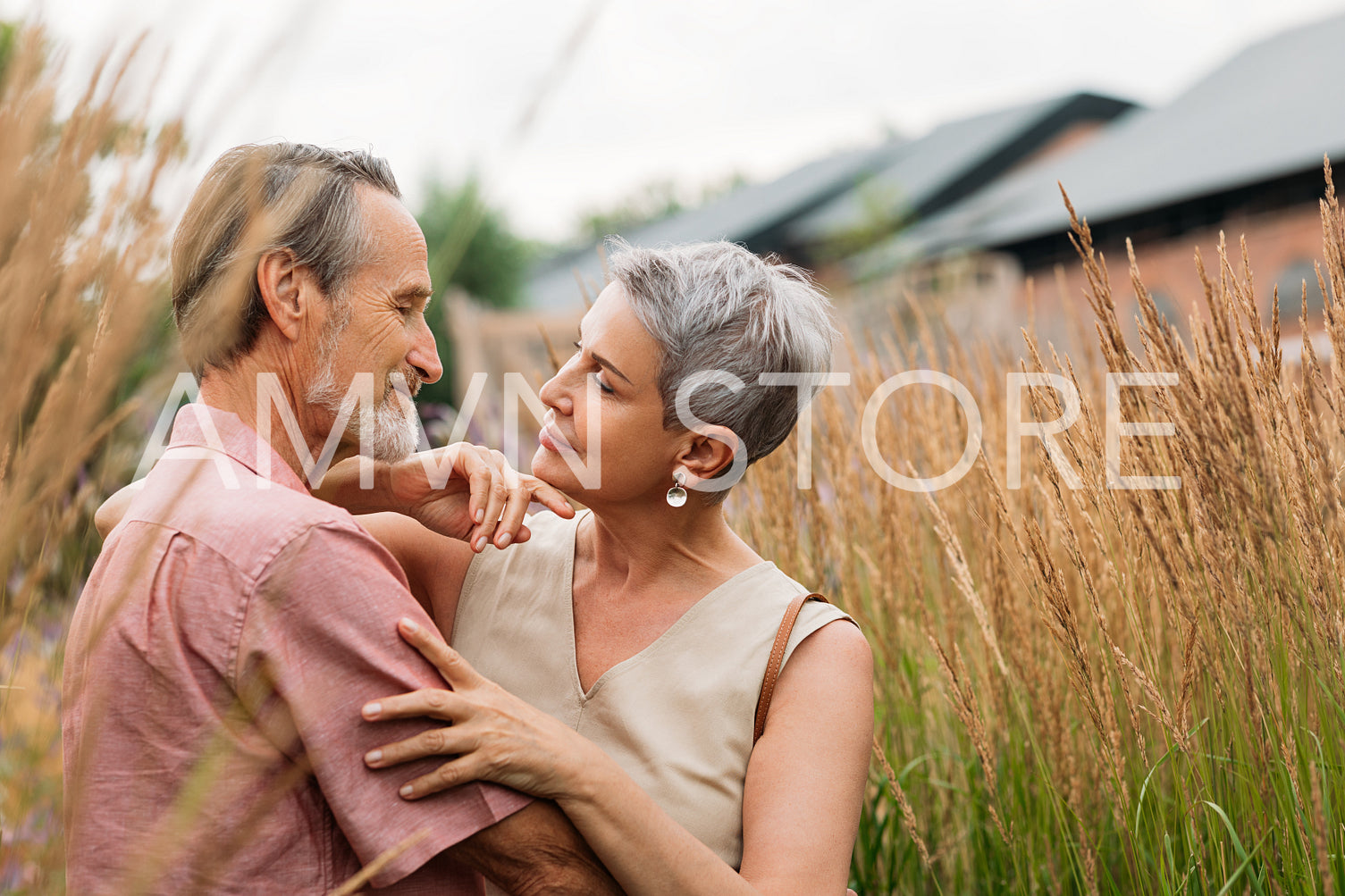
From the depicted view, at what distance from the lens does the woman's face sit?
175 centimetres

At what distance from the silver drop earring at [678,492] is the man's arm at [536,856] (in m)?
0.64

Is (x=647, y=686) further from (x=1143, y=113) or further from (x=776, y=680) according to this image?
(x=1143, y=113)

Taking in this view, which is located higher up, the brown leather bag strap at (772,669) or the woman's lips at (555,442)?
the woman's lips at (555,442)

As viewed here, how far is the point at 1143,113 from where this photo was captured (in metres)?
21.7

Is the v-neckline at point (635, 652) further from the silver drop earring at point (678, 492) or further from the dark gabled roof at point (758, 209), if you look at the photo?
the dark gabled roof at point (758, 209)

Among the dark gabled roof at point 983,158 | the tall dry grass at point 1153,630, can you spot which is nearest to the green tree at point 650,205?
the dark gabled roof at point 983,158

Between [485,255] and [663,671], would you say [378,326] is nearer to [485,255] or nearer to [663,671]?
[663,671]

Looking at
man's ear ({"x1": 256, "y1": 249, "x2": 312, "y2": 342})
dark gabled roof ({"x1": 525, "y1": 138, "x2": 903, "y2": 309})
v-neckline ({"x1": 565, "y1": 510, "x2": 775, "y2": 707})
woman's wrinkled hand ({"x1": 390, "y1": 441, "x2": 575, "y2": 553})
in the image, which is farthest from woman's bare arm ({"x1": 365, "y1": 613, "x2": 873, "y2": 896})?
dark gabled roof ({"x1": 525, "y1": 138, "x2": 903, "y2": 309})

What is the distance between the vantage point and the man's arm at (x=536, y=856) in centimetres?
124

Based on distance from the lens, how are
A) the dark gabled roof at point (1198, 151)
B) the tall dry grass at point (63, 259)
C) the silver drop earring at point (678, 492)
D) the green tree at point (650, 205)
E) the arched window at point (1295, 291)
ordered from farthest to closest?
1. the green tree at point (650, 205)
2. the dark gabled roof at point (1198, 151)
3. the arched window at point (1295, 291)
4. the silver drop earring at point (678, 492)
5. the tall dry grass at point (63, 259)

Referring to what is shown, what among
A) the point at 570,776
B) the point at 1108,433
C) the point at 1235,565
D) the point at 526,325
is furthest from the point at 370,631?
the point at 526,325

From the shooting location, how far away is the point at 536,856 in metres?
1.26

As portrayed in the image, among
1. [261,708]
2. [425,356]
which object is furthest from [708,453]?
[261,708]

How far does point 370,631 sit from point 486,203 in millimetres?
652
